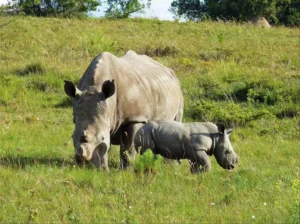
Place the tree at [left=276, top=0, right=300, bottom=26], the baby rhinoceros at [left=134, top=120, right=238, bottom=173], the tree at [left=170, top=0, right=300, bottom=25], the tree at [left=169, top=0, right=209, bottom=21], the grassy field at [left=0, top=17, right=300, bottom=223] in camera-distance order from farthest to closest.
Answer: the tree at [left=169, top=0, right=209, bottom=21] < the tree at [left=276, top=0, right=300, bottom=26] < the tree at [left=170, top=0, right=300, bottom=25] < the baby rhinoceros at [left=134, top=120, right=238, bottom=173] < the grassy field at [left=0, top=17, right=300, bottom=223]

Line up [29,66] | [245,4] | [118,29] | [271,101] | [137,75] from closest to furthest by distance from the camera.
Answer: [137,75], [271,101], [29,66], [118,29], [245,4]

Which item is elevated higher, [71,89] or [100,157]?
[71,89]

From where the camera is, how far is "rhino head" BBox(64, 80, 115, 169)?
8.38m

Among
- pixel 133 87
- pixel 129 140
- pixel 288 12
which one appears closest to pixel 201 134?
pixel 129 140

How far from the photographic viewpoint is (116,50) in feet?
70.8

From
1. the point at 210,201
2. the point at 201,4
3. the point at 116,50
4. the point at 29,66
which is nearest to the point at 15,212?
the point at 210,201

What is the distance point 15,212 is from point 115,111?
2884 mm

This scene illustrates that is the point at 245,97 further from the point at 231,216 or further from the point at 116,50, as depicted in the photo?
the point at 231,216

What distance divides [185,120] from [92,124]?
19.4 feet

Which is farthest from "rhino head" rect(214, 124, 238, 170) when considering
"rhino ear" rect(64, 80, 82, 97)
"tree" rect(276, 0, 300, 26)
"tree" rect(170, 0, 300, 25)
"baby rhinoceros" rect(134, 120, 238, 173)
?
"tree" rect(276, 0, 300, 26)

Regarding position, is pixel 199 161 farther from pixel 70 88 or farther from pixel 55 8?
pixel 55 8

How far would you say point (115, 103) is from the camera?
9.11 meters

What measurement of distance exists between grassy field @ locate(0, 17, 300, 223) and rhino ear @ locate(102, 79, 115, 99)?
95 cm

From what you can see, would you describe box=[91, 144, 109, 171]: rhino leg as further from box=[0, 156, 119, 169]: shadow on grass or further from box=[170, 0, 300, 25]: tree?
box=[170, 0, 300, 25]: tree
